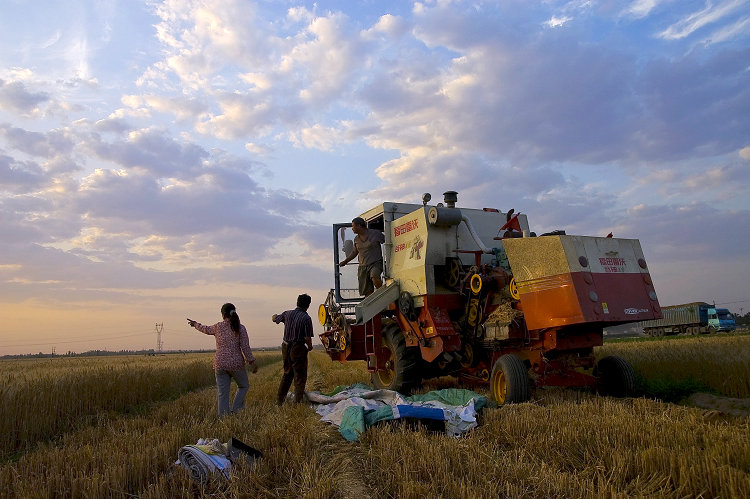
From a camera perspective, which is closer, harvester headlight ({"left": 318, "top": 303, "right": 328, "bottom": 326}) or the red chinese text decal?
the red chinese text decal

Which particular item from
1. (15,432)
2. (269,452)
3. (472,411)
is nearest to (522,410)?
(472,411)

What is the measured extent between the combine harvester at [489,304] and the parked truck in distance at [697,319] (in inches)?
1350

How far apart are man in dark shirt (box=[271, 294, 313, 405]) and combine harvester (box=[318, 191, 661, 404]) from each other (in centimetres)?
87

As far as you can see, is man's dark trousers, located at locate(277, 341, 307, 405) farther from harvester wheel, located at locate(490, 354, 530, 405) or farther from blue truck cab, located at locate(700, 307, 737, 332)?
blue truck cab, located at locate(700, 307, 737, 332)

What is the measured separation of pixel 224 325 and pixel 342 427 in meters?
3.07

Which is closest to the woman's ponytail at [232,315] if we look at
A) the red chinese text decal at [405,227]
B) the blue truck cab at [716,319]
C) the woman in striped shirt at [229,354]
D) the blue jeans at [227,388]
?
the woman in striped shirt at [229,354]

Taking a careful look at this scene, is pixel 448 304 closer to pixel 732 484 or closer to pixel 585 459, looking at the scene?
pixel 585 459

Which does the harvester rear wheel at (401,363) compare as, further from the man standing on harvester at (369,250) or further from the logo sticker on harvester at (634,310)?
the logo sticker on harvester at (634,310)

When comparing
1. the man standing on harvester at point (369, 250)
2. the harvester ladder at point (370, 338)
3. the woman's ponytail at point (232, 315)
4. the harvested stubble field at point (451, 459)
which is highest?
the man standing on harvester at point (369, 250)

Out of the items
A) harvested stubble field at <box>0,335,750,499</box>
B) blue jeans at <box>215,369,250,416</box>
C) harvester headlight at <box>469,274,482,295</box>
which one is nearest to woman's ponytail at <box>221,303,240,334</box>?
blue jeans at <box>215,369,250,416</box>

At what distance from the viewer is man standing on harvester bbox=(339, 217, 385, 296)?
963 cm

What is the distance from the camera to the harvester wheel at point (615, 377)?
7020mm

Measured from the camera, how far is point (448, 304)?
8.22m

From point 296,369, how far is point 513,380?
11.4 ft
